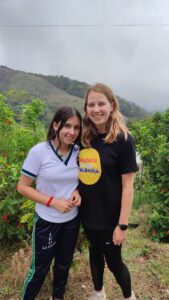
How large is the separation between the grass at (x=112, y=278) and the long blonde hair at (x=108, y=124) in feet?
3.76

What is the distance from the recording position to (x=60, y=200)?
2.01 m

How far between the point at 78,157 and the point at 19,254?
1252mm

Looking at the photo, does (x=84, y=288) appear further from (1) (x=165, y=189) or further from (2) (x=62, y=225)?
(1) (x=165, y=189)

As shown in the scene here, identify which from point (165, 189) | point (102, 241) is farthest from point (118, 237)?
point (165, 189)

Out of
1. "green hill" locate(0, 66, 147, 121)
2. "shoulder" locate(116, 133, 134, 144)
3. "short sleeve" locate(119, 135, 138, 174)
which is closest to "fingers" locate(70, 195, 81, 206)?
"short sleeve" locate(119, 135, 138, 174)

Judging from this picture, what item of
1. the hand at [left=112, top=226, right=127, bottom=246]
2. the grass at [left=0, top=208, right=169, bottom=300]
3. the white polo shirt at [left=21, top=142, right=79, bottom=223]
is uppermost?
the white polo shirt at [left=21, top=142, right=79, bottom=223]

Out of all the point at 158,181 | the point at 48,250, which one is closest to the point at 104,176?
the point at 48,250

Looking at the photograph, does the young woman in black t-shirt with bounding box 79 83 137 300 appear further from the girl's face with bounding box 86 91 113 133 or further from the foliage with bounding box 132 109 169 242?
the foliage with bounding box 132 109 169 242

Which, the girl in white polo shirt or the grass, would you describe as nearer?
the girl in white polo shirt

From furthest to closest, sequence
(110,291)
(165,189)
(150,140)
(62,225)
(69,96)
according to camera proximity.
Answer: (69,96) → (150,140) → (165,189) → (110,291) → (62,225)

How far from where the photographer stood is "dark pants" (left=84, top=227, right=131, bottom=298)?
210cm

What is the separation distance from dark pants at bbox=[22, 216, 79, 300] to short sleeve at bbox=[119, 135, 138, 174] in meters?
0.56

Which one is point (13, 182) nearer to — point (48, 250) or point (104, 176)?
point (48, 250)

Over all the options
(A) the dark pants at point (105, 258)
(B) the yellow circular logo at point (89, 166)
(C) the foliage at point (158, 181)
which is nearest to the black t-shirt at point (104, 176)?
(B) the yellow circular logo at point (89, 166)
